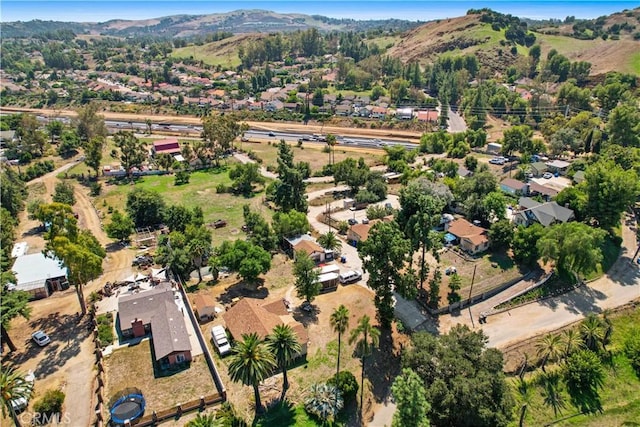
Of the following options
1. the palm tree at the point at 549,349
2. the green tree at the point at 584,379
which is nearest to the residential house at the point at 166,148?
the palm tree at the point at 549,349

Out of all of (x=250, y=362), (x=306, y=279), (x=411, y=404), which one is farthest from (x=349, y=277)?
(x=411, y=404)

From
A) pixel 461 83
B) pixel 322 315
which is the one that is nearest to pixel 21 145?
pixel 322 315

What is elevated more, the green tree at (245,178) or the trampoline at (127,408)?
the green tree at (245,178)

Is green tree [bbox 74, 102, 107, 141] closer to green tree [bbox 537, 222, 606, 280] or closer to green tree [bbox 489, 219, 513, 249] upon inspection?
green tree [bbox 489, 219, 513, 249]

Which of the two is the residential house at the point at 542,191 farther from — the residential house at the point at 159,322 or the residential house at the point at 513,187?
the residential house at the point at 159,322

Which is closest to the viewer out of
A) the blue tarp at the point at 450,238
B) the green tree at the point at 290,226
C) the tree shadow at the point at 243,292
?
the tree shadow at the point at 243,292

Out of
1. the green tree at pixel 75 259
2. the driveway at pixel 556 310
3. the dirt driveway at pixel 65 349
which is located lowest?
the driveway at pixel 556 310
